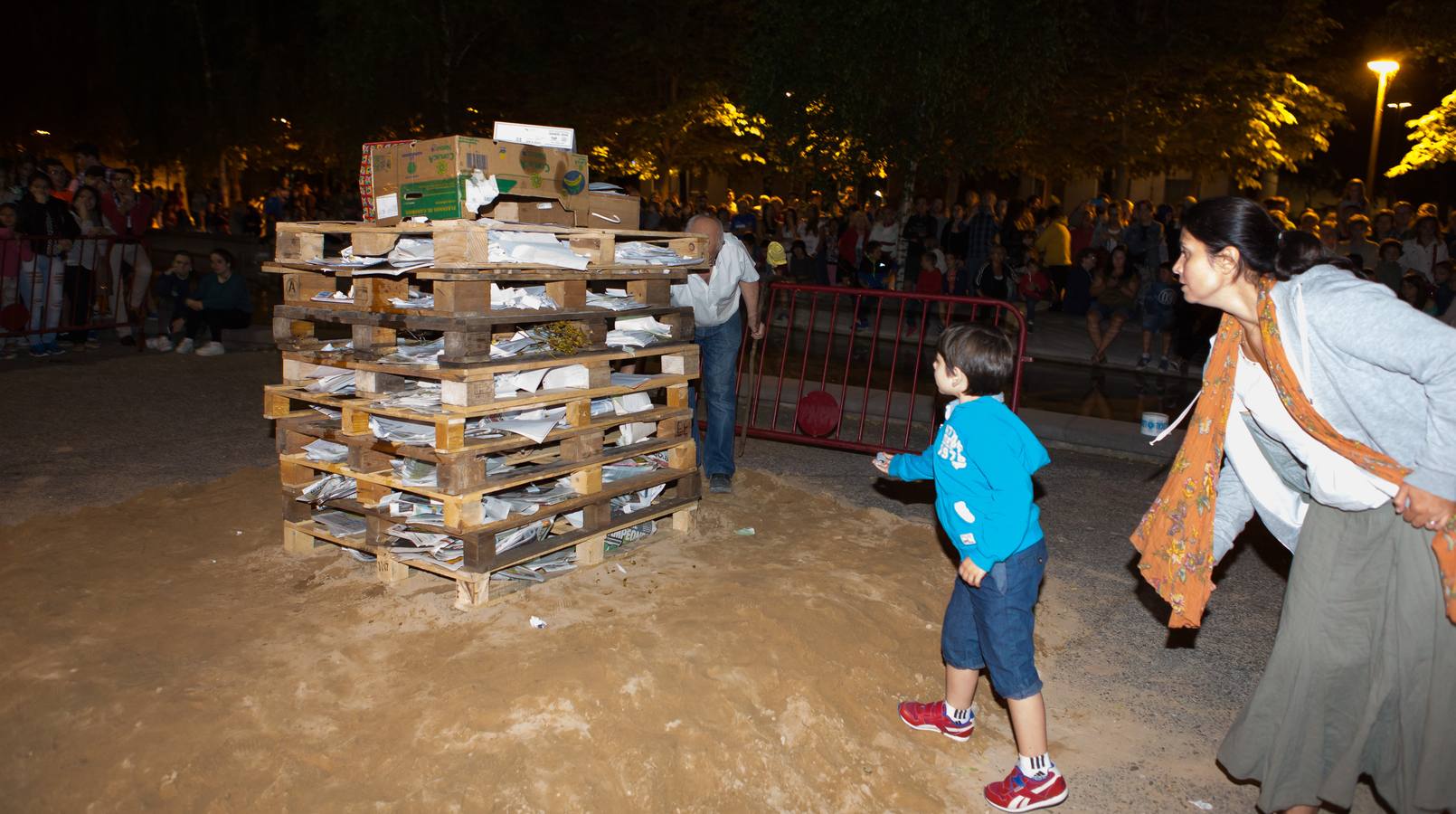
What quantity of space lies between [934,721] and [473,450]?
2.27 metres

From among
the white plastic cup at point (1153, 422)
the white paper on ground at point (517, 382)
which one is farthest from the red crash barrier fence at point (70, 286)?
the white plastic cup at point (1153, 422)

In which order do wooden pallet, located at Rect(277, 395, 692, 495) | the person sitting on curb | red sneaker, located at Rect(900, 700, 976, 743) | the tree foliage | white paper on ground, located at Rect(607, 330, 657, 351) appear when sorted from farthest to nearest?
the tree foliage, the person sitting on curb, white paper on ground, located at Rect(607, 330, 657, 351), wooden pallet, located at Rect(277, 395, 692, 495), red sneaker, located at Rect(900, 700, 976, 743)

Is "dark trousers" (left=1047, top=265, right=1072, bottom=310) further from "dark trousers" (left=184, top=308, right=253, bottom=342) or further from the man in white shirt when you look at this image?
"dark trousers" (left=184, top=308, right=253, bottom=342)

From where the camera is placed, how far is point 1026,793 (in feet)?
11.9

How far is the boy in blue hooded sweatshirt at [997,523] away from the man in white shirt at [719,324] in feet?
10.1

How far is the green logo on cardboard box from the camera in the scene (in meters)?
5.15

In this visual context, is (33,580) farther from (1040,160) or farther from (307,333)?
(1040,160)

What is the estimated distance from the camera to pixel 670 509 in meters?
5.99

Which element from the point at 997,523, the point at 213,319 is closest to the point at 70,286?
the point at 213,319

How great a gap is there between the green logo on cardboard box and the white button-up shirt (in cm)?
160

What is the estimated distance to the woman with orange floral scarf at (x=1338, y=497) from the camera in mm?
2883

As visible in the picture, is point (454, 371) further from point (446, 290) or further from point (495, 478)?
point (495, 478)

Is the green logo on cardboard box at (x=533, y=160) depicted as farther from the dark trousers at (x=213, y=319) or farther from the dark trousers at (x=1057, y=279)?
the dark trousers at (x=1057, y=279)

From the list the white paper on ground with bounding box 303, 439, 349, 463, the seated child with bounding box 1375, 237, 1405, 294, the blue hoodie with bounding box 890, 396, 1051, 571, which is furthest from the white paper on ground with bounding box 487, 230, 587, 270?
the seated child with bounding box 1375, 237, 1405, 294
